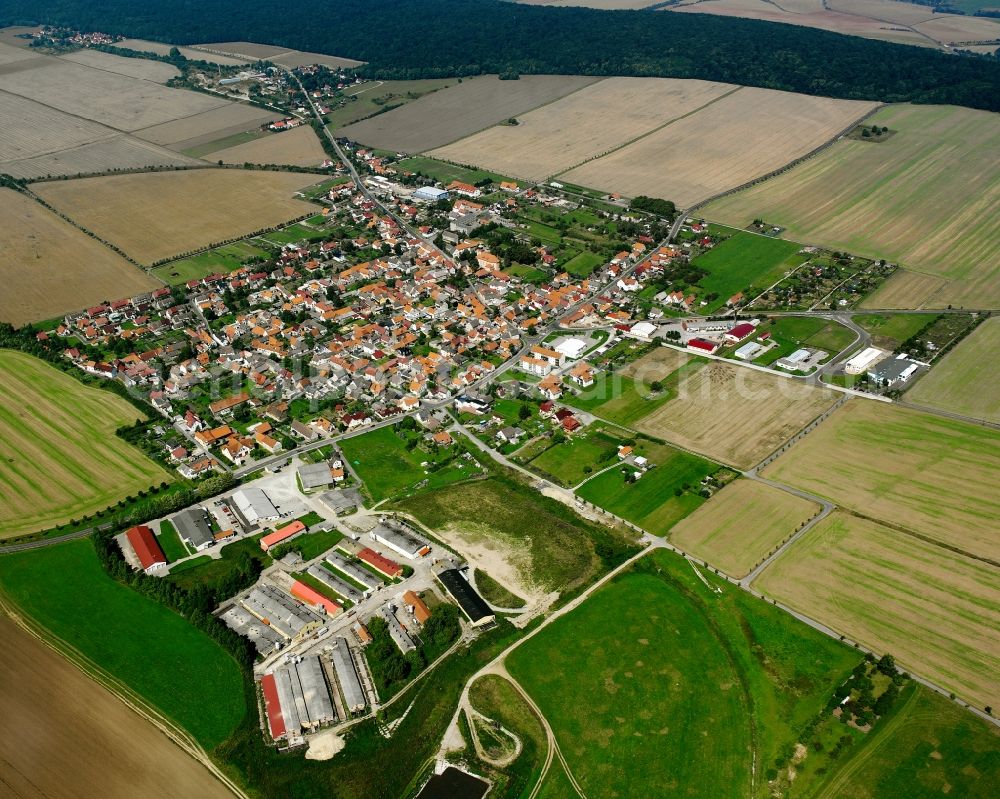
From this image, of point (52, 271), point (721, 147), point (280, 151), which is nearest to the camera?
point (52, 271)

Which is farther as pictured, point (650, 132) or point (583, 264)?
point (650, 132)

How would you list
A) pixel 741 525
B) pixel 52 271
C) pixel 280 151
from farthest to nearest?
1. pixel 280 151
2. pixel 52 271
3. pixel 741 525

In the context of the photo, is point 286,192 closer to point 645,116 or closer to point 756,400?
point 645,116

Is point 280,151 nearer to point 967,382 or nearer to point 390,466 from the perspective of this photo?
point 390,466

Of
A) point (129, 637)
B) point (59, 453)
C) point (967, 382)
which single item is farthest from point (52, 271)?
point (967, 382)

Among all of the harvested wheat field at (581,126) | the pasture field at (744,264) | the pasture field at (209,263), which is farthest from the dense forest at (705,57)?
the pasture field at (209,263)

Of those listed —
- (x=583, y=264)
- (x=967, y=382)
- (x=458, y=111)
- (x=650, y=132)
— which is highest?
(x=458, y=111)

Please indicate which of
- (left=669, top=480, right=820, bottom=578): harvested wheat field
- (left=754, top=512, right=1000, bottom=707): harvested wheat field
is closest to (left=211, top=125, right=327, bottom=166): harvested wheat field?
(left=669, top=480, right=820, bottom=578): harvested wheat field

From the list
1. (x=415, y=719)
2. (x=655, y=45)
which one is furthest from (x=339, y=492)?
(x=655, y=45)
